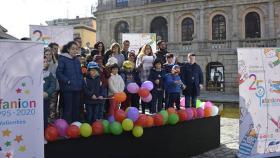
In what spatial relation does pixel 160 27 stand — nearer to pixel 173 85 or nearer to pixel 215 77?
pixel 215 77

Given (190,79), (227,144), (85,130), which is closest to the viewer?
(85,130)

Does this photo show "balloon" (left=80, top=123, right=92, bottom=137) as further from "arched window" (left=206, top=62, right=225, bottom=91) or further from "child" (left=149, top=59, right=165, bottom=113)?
"arched window" (left=206, top=62, right=225, bottom=91)

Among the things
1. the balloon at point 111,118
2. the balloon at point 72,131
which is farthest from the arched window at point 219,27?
the balloon at point 72,131

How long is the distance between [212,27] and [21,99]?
26488 millimetres

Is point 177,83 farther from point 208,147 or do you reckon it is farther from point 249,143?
point 249,143

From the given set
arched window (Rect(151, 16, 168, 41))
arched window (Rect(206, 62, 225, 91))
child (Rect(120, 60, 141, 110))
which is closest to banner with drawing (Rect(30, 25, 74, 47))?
child (Rect(120, 60, 141, 110))

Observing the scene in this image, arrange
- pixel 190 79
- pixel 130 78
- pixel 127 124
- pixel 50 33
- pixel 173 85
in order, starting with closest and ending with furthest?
1. pixel 127 124
2. pixel 130 78
3. pixel 173 85
4. pixel 190 79
5. pixel 50 33

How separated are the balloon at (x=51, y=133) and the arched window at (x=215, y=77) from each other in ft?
81.3

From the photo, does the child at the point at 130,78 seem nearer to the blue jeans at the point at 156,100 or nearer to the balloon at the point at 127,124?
the blue jeans at the point at 156,100

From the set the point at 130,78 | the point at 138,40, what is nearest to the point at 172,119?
the point at 130,78

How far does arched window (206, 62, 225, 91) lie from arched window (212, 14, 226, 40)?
2242mm

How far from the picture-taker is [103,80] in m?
8.07

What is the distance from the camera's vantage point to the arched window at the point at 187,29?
3094cm

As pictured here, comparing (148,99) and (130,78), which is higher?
(130,78)
